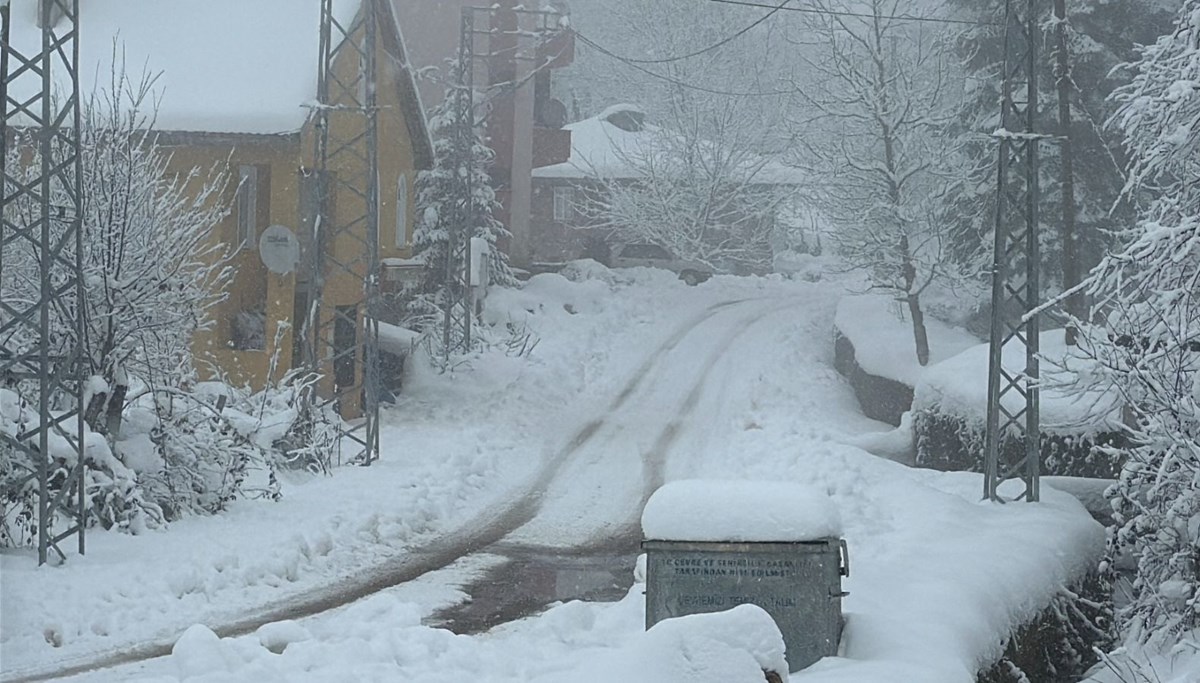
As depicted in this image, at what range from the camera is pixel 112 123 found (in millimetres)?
14922

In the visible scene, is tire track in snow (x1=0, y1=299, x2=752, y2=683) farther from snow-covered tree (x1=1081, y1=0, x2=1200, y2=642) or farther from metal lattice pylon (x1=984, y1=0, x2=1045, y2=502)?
snow-covered tree (x1=1081, y1=0, x2=1200, y2=642)

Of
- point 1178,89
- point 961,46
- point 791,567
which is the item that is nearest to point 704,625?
point 791,567

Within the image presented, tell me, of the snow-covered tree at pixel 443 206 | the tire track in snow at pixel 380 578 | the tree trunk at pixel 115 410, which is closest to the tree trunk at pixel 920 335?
the tire track in snow at pixel 380 578

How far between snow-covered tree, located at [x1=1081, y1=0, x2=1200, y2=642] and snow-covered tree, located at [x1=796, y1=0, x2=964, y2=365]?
16.8 meters

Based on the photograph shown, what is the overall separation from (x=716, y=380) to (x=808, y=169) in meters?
7.11

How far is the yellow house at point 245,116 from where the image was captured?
71.8ft

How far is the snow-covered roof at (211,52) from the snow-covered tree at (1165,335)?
14.3 m

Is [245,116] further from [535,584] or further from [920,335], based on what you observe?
[920,335]

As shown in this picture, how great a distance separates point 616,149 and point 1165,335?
34.8m

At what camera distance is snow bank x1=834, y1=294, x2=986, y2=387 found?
27.8 meters

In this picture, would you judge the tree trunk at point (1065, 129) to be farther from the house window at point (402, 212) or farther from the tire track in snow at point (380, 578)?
the house window at point (402, 212)

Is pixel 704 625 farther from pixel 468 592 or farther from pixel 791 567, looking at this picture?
pixel 468 592

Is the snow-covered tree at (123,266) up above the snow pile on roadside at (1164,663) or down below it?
above

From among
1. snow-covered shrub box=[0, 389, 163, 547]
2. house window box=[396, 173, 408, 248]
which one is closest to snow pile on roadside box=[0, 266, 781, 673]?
snow-covered shrub box=[0, 389, 163, 547]
